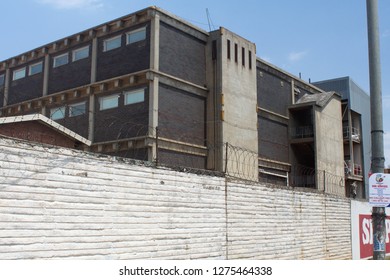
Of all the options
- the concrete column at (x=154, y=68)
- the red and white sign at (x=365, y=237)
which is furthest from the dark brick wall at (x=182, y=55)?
the red and white sign at (x=365, y=237)

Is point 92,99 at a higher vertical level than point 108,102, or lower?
higher

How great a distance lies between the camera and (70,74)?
28609 mm

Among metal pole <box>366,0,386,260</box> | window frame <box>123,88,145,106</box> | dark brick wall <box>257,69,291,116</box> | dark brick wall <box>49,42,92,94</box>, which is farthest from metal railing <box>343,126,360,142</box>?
metal pole <box>366,0,386,260</box>

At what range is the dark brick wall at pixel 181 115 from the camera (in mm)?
24828

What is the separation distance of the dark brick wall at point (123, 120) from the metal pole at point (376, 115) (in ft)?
46.9

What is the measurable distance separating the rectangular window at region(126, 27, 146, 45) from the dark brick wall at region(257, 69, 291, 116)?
10680 millimetres

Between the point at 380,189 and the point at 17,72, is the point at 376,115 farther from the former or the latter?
the point at 17,72

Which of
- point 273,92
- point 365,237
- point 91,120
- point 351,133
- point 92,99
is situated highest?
point 273,92

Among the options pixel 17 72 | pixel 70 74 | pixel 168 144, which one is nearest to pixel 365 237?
pixel 168 144

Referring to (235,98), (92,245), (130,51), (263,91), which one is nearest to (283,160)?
(263,91)

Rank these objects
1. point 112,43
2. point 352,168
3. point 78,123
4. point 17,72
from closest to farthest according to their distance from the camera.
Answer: point 112,43
point 78,123
point 17,72
point 352,168

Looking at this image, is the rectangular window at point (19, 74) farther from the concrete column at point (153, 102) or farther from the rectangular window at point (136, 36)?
the concrete column at point (153, 102)

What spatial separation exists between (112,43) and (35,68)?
7.54 meters

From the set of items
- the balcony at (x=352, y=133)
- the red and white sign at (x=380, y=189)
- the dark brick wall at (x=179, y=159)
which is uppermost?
the balcony at (x=352, y=133)
